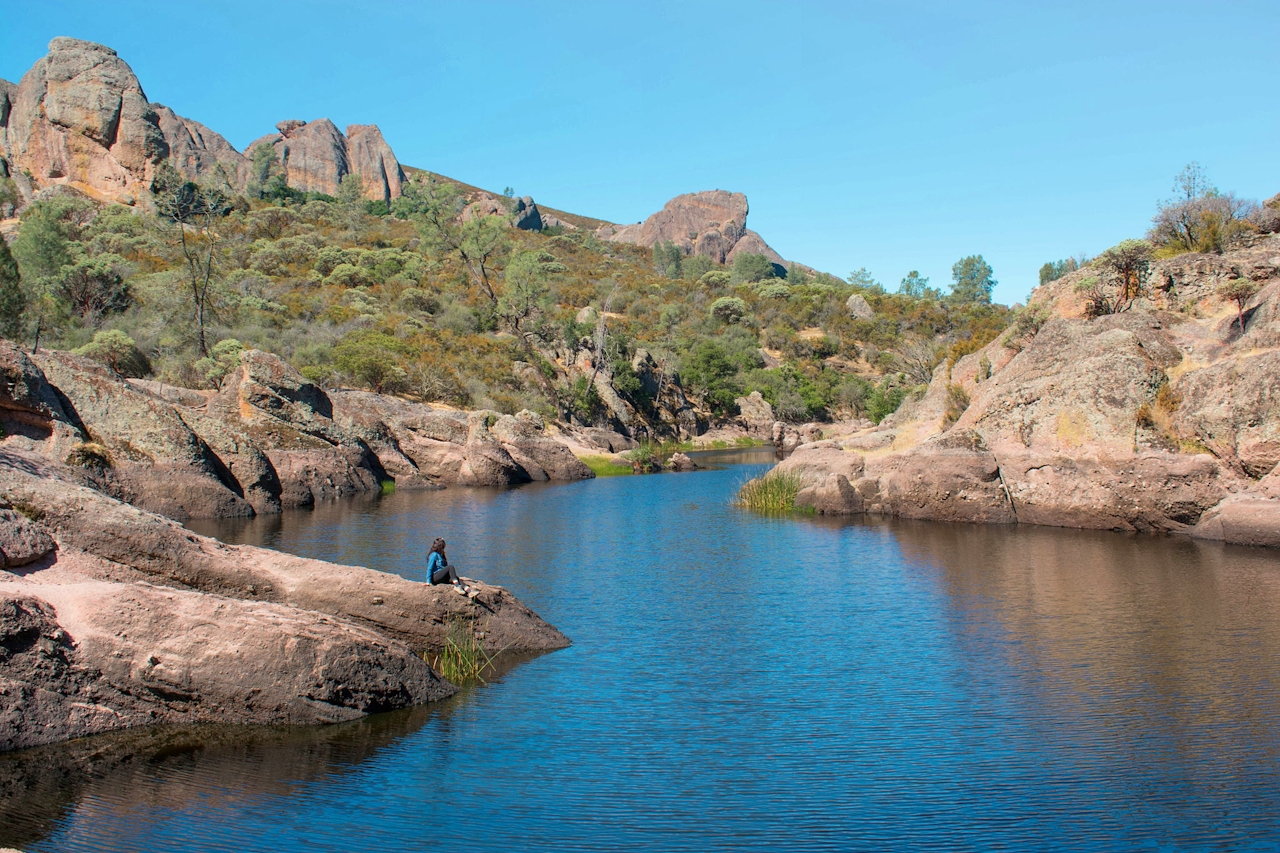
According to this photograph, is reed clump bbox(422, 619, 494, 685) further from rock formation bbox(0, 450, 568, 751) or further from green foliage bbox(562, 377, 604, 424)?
green foliage bbox(562, 377, 604, 424)

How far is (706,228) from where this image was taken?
163750 mm

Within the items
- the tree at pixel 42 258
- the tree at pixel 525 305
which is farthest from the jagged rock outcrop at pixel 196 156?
the tree at pixel 525 305

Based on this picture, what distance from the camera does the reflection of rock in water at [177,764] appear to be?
30.6 feet

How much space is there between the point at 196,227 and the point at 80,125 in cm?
2912

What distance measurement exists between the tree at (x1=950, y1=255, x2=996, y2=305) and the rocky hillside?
90451 millimetres

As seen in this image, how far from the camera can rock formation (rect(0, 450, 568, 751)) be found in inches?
425

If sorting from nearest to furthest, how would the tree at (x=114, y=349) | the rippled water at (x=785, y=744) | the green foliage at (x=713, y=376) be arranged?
the rippled water at (x=785, y=744), the tree at (x=114, y=349), the green foliage at (x=713, y=376)

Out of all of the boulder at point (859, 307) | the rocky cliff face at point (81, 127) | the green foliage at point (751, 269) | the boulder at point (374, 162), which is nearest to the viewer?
the rocky cliff face at point (81, 127)

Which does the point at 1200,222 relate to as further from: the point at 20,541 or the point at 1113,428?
the point at 20,541

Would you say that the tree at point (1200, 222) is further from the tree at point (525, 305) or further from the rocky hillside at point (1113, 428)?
the tree at point (525, 305)

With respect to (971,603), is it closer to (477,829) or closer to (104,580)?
(477,829)

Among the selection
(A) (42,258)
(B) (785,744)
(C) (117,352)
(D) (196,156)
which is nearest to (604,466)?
(C) (117,352)

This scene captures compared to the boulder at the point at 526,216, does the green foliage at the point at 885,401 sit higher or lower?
lower

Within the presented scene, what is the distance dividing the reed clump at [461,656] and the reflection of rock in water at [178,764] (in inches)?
66.3
